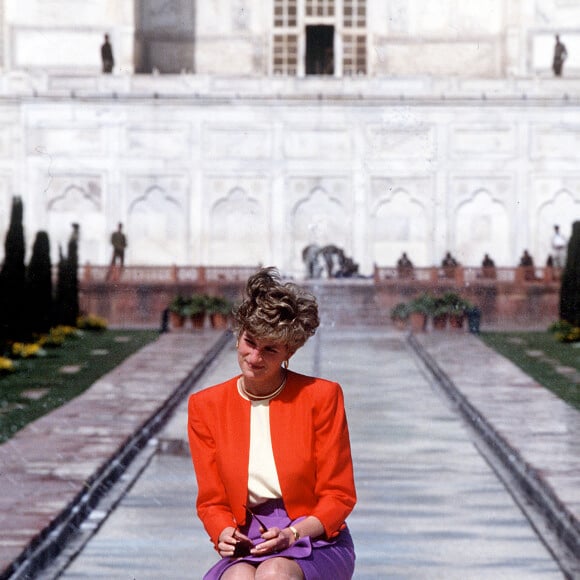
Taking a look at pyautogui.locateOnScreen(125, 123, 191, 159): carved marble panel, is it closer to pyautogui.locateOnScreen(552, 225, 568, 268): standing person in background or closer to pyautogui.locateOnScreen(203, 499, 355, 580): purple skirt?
pyautogui.locateOnScreen(552, 225, 568, 268): standing person in background

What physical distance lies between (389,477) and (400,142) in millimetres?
22715

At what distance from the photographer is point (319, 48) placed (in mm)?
36562

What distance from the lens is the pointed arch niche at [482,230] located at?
103 ft

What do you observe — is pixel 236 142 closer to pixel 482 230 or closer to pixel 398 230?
pixel 398 230

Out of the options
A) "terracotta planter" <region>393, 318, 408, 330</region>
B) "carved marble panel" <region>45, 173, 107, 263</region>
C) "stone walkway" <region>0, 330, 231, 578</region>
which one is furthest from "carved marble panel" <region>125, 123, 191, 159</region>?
"stone walkway" <region>0, 330, 231, 578</region>

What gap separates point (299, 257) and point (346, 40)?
7.10 metres

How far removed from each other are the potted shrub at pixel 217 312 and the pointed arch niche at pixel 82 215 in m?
7.72

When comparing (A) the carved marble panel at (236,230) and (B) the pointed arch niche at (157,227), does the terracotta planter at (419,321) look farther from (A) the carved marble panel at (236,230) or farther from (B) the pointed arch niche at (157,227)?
(B) the pointed arch niche at (157,227)

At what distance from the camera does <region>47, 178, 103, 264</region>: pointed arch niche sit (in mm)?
31484

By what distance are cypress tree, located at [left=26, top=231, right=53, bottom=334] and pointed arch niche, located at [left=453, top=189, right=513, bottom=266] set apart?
11.8 m

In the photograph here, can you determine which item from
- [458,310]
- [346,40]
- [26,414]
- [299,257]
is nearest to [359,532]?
[26,414]

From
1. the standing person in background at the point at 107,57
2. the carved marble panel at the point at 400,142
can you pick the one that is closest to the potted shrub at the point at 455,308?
the carved marble panel at the point at 400,142

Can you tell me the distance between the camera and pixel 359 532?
8.02 meters

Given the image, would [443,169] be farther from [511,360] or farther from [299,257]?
[511,360]
